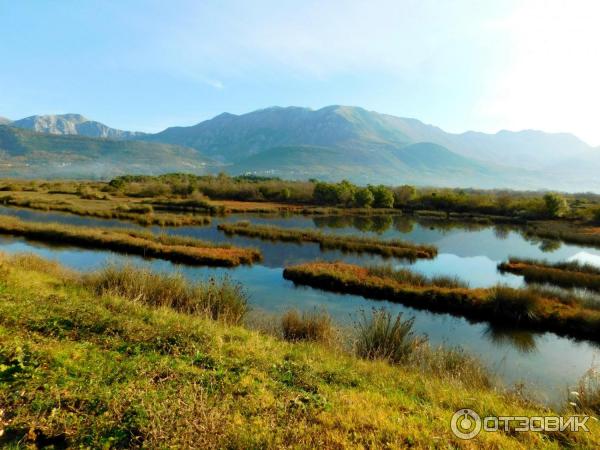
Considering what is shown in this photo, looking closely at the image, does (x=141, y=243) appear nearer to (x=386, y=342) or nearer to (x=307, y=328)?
(x=307, y=328)

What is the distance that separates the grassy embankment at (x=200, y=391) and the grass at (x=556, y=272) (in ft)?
78.3

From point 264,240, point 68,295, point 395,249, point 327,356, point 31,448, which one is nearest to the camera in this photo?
point 31,448

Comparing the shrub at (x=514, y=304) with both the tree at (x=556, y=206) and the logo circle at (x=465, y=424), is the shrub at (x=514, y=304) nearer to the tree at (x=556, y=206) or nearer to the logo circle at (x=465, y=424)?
the logo circle at (x=465, y=424)

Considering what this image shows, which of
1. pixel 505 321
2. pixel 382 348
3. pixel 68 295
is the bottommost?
pixel 505 321

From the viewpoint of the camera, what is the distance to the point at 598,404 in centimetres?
756

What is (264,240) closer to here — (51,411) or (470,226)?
(51,411)

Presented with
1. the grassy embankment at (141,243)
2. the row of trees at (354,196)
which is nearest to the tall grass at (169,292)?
the grassy embankment at (141,243)

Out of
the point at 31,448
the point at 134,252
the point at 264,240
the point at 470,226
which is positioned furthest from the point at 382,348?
the point at 470,226

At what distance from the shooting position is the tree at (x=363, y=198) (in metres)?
90.6

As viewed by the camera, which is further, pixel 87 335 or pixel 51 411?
pixel 87 335

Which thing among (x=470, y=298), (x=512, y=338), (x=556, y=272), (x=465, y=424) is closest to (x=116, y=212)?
(x=470, y=298)

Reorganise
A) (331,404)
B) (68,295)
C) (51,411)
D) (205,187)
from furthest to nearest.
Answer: (205,187) → (68,295) → (331,404) → (51,411)

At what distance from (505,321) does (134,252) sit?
92.5ft

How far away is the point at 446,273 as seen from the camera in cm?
3005
